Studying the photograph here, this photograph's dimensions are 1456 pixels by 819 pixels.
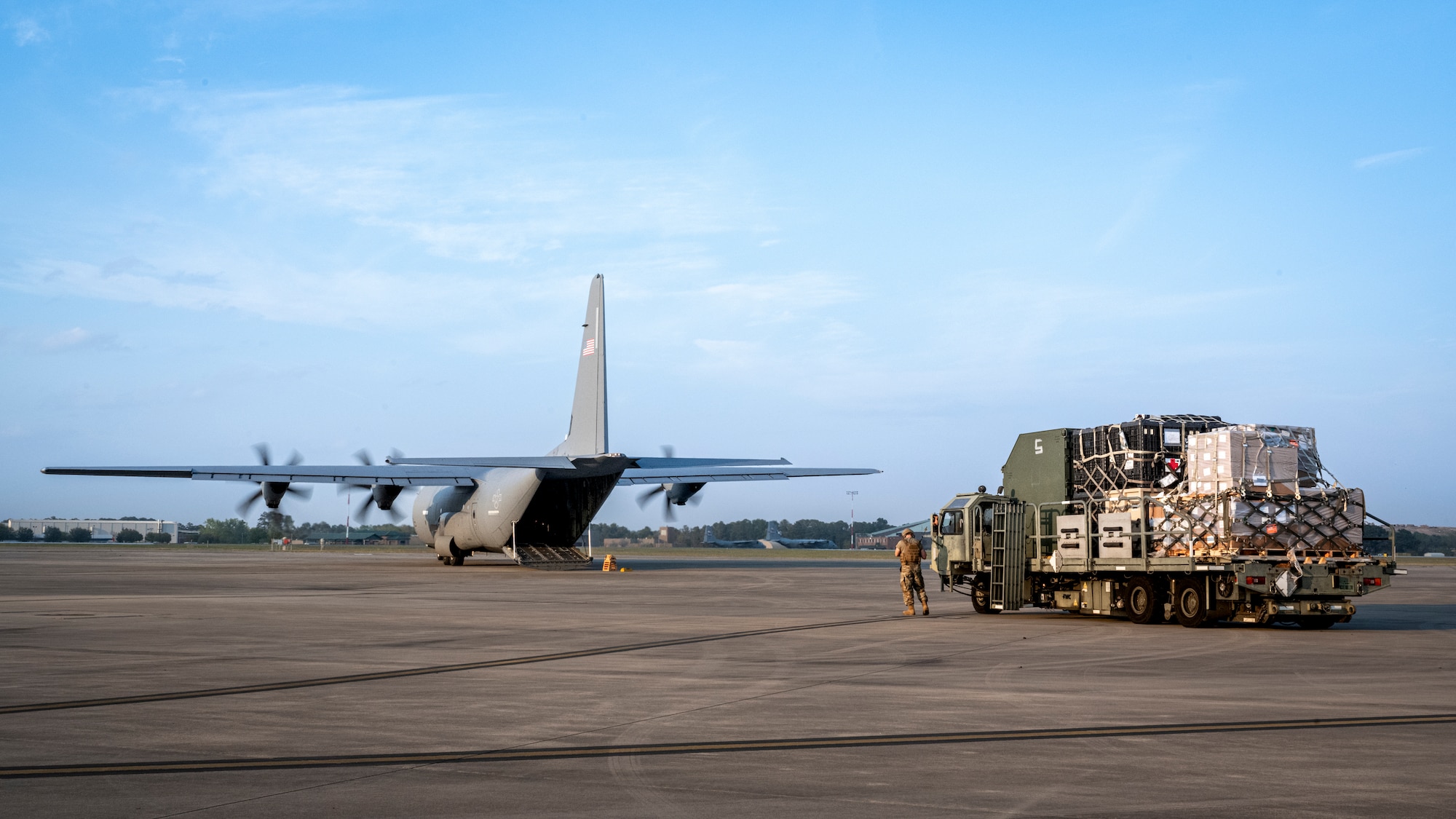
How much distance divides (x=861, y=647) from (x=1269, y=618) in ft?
24.7

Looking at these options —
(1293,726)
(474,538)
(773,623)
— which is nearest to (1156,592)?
(773,623)

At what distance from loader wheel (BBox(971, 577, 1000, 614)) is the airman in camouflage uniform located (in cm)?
111

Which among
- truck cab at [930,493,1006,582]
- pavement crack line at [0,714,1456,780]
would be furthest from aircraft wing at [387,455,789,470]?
pavement crack line at [0,714,1456,780]

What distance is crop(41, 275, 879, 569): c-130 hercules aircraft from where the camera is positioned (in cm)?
4216

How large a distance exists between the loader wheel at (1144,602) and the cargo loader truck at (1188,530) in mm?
24

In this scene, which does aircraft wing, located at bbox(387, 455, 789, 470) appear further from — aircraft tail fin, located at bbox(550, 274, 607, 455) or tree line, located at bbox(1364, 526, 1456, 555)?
tree line, located at bbox(1364, 526, 1456, 555)

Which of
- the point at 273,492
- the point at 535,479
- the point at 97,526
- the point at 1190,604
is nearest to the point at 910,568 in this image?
the point at 1190,604

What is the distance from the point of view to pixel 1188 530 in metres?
19.4

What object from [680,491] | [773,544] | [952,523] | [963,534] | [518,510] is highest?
[680,491]

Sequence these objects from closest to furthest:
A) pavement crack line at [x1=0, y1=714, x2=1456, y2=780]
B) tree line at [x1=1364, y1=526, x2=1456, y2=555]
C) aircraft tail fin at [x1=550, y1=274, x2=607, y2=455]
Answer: pavement crack line at [x1=0, y1=714, x2=1456, y2=780] < aircraft tail fin at [x1=550, y1=274, x2=607, y2=455] < tree line at [x1=1364, y1=526, x2=1456, y2=555]

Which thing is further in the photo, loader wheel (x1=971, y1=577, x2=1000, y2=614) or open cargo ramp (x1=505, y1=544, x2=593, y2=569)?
open cargo ramp (x1=505, y1=544, x2=593, y2=569)

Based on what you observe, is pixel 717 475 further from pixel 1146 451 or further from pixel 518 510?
pixel 1146 451

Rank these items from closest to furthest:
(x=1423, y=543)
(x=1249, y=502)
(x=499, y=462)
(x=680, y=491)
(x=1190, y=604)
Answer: (x=1249, y=502)
(x=1190, y=604)
(x=499, y=462)
(x=680, y=491)
(x=1423, y=543)

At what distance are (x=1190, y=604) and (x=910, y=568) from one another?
5561 mm
